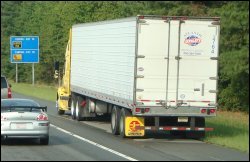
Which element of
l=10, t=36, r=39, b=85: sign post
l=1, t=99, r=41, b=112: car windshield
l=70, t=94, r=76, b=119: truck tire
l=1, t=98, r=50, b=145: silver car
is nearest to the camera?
l=1, t=98, r=50, b=145: silver car

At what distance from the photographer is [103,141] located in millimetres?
20062

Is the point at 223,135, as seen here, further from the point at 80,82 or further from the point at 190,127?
the point at 80,82

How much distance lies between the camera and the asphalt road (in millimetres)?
15883

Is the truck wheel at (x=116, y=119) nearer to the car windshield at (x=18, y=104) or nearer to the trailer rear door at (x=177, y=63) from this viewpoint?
the trailer rear door at (x=177, y=63)

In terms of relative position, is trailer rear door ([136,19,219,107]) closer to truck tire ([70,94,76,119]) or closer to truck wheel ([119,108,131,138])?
truck wheel ([119,108,131,138])

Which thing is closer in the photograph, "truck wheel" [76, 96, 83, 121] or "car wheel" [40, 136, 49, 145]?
"car wheel" [40, 136, 49, 145]

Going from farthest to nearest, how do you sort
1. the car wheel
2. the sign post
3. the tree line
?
the sign post
the tree line
the car wheel

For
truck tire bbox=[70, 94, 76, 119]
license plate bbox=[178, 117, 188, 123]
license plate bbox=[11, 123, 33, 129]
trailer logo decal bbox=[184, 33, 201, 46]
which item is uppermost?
trailer logo decal bbox=[184, 33, 201, 46]

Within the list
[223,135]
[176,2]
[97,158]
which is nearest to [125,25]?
[223,135]

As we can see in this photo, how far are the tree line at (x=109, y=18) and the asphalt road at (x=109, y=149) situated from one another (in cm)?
1005

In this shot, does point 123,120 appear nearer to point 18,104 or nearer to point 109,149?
point 109,149

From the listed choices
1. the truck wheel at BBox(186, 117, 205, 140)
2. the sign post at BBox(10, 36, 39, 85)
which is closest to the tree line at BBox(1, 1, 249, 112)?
the sign post at BBox(10, 36, 39, 85)

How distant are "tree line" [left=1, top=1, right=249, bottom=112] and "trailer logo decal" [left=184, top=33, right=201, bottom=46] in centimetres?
1030

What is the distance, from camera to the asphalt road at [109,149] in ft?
52.1
